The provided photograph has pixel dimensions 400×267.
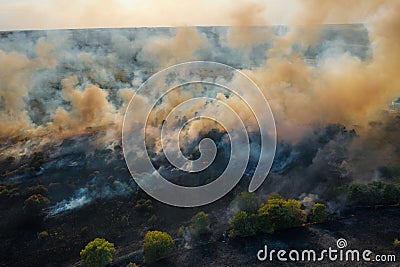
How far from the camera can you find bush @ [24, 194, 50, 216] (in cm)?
2828

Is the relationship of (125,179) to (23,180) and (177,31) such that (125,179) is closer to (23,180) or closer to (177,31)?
(23,180)

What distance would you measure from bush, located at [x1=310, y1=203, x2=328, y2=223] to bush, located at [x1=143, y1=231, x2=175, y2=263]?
9.58 metres

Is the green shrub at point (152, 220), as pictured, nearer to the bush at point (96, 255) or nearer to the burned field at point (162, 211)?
the burned field at point (162, 211)

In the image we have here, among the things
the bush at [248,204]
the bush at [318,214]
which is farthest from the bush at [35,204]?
the bush at [318,214]

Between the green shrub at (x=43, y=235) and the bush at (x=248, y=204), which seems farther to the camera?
the bush at (x=248, y=204)

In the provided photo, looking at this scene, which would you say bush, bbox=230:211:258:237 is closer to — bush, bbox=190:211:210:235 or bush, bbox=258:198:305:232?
bush, bbox=258:198:305:232

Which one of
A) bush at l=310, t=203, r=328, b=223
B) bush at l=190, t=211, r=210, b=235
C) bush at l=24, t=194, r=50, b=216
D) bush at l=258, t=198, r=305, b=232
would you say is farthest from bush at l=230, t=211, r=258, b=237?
bush at l=24, t=194, r=50, b=216

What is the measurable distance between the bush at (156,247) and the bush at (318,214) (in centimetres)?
958

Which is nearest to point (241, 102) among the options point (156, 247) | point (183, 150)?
point (183, 150)

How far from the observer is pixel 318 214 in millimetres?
25547

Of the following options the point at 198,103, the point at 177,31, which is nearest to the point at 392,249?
the point at 198,103

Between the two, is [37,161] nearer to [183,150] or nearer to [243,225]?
[183,150]

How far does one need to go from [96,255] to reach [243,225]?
29.4ft

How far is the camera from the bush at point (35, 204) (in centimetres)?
2828
